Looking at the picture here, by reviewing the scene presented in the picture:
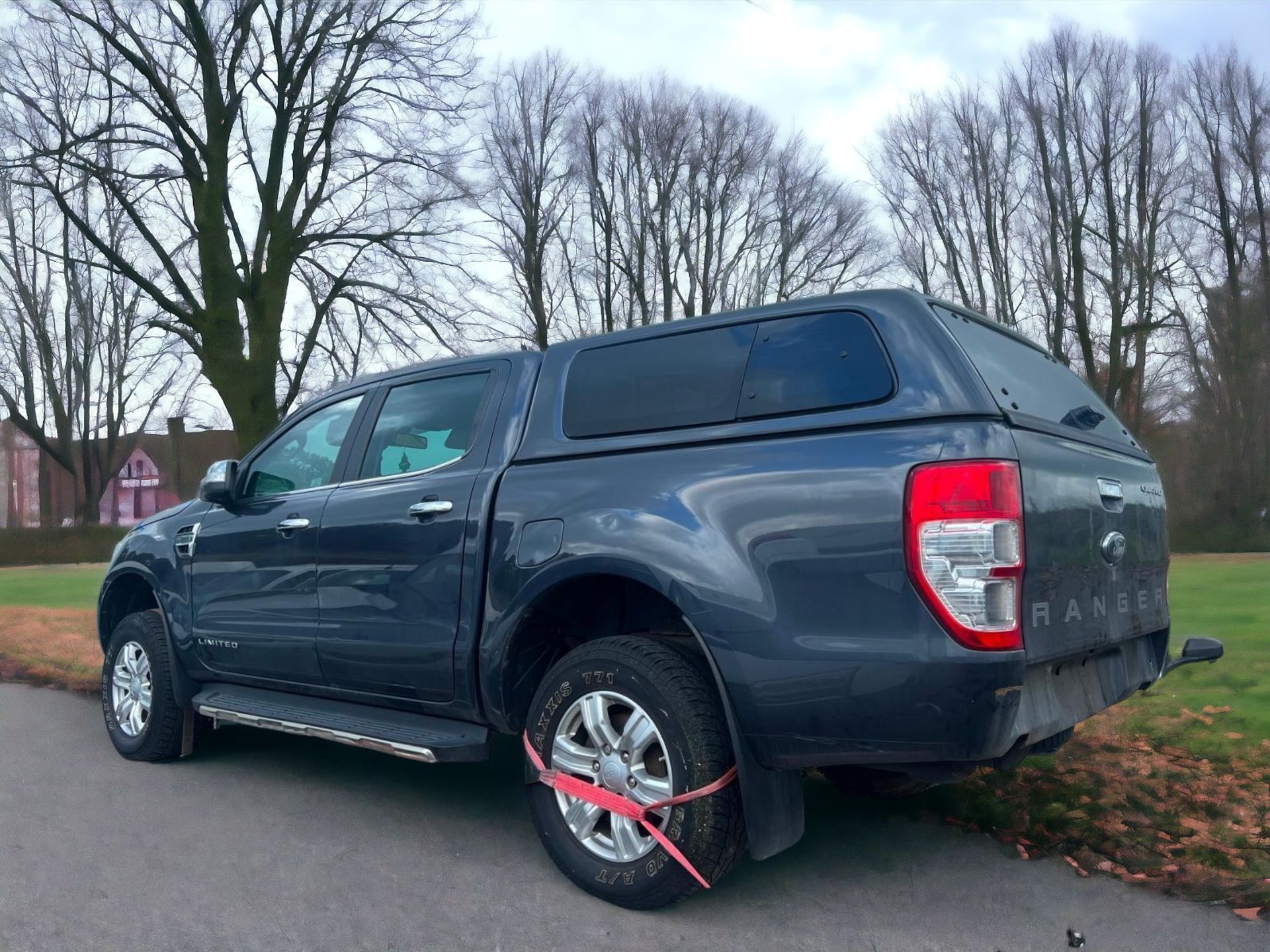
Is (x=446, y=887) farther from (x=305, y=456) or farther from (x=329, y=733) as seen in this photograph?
(x=305, y=456)

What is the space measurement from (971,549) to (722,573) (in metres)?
0.76

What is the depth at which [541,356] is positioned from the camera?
4.62 metres

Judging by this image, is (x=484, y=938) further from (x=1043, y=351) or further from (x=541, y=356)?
(x=1043, y=351)

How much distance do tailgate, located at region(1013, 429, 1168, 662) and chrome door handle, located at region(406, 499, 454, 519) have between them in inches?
84.8

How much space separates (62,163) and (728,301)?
16.8 m

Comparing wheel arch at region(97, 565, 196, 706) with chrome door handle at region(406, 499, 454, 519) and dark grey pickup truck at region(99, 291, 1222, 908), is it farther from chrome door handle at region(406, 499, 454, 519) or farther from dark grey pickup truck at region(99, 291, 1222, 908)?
chrome door handle at region(406, 499, 454, 519)

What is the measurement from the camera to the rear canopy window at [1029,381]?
3598 millimetres

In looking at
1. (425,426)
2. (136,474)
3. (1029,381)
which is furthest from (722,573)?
(136,474)

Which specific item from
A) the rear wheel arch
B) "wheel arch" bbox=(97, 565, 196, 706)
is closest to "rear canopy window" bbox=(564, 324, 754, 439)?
the rear wheel arch

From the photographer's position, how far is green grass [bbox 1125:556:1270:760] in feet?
18.6

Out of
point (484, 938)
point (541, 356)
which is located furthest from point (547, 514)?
point (484, 938)

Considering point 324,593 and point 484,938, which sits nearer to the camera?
point 484,938

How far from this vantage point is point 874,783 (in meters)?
4.68

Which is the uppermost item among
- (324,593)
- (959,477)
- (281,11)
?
(281,11)
